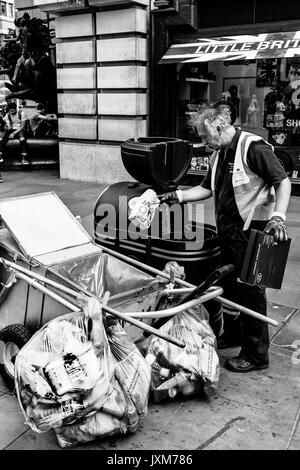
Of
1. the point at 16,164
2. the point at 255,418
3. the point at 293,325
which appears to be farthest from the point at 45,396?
the point at 16,164

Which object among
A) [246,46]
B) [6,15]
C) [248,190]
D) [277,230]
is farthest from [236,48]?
[6,15]

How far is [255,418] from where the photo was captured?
302 centimetres

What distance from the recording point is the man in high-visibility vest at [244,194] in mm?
3369

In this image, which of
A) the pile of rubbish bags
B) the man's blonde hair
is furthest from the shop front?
the pile of rubbish bags

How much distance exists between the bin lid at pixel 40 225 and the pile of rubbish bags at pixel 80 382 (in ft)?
3.03

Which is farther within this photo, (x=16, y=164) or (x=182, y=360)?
(x=16, y=164)

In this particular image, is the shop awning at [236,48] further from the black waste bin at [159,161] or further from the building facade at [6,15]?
the building facade at [6,15]

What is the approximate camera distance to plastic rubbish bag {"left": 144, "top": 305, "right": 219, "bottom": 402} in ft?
10.3

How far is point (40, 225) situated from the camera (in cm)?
371

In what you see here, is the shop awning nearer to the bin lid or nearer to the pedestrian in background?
the pedestrian in background

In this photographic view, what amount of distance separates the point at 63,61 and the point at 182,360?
919 centimetres

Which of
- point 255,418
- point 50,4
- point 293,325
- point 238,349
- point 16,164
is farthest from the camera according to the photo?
point 16,164

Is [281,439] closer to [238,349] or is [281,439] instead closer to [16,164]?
[238,349]

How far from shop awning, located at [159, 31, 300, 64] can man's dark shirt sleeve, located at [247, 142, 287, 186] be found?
5.45 m
